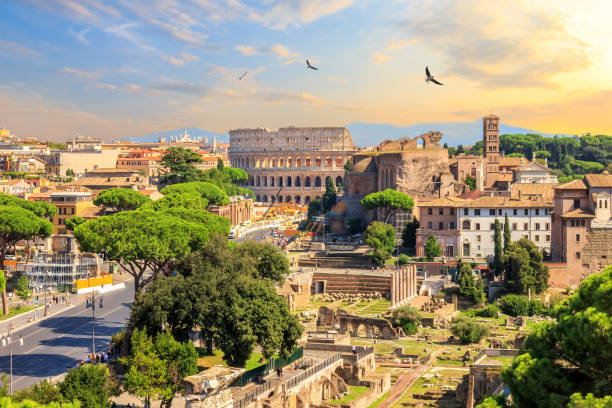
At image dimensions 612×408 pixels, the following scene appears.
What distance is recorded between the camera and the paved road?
128 ft

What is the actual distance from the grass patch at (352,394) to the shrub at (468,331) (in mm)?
12224

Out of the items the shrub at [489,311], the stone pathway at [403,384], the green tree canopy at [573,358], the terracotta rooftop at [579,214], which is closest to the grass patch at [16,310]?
the stone pathway at [403,384]

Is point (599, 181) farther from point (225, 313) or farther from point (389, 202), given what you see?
point (225, 313)

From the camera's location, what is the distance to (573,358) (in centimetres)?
2311

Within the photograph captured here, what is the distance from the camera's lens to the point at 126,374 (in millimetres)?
32031

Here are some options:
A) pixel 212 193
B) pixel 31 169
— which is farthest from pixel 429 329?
pixel 31 169

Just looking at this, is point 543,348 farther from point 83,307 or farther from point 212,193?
point 212,193

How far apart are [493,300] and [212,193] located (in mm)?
37120

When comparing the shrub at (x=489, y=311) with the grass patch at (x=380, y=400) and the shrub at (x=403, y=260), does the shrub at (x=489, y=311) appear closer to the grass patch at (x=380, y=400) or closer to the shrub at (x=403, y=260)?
the shrub at (x=403, y=260)

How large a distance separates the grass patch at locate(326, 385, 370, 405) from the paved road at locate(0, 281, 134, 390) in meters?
11.9

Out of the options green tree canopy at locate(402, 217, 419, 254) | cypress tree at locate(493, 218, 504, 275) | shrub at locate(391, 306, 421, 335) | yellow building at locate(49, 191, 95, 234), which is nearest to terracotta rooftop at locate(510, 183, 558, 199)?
green tree canopy at locate(402, 217, 419, 254)

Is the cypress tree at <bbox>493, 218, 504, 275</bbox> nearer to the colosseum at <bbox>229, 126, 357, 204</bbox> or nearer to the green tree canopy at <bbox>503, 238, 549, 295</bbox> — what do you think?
the green tree canopy at <bbox>503, 238, 549, 295</bbox>

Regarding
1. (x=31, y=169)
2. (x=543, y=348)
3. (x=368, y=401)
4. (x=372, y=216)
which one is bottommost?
(x=368, y=401)

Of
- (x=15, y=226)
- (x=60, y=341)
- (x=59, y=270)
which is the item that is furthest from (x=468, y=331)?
(x=15, y=226)
